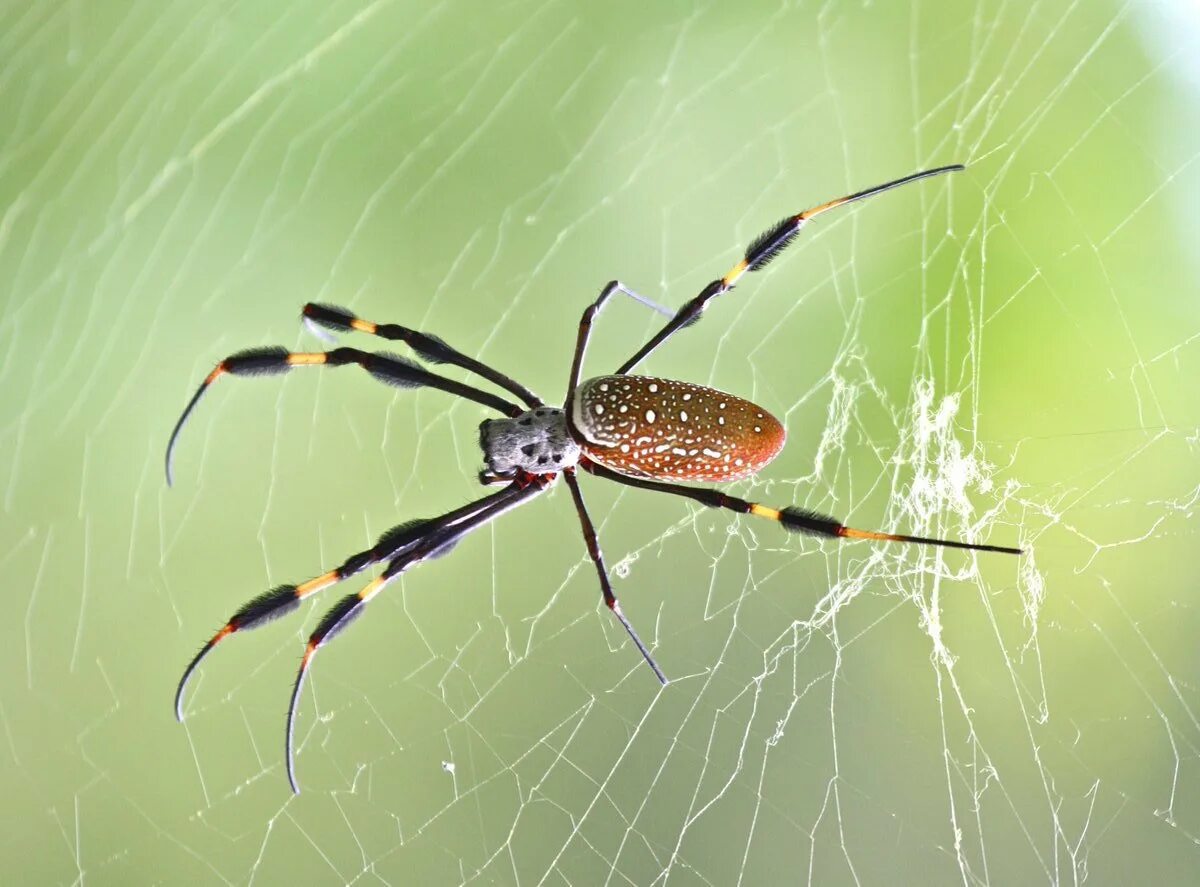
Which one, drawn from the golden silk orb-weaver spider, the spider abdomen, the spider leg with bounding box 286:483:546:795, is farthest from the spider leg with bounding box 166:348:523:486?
the spider abdomen

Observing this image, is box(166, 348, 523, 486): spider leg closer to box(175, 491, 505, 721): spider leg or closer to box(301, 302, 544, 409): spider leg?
box(301, 302, 544, 409): spider leg

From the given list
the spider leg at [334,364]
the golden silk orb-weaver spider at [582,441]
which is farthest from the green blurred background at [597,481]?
the spider leg at [334,364]

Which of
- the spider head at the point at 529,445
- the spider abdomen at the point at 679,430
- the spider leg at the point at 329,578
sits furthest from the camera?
the spider head at the point at 529,445

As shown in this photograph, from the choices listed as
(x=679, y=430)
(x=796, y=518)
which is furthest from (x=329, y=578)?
(x=796, y=518)

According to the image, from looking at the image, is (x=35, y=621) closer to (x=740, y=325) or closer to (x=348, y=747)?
(x=348, y=747)

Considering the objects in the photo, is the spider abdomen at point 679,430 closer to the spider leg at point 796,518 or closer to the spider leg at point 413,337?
the spider leg at point 796,518

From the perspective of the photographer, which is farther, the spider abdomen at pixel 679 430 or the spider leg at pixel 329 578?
the spider leg at pixel 329 578

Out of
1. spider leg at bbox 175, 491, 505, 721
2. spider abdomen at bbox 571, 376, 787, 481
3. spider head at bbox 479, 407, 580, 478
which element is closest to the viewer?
spider abdomen at bbox 571, 376, 787, 481
